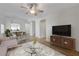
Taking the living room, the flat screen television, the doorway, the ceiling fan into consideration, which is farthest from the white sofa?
→ the flat screen television

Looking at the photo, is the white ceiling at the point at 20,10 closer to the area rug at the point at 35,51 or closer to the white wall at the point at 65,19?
the white wall at the point at 65,19

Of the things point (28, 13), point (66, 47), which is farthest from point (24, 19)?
point (66, 47)

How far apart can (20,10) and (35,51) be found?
992 millimetres

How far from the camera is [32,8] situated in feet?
8.26

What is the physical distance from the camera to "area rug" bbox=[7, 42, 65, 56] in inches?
98.0

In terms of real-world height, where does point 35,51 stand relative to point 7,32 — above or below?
below

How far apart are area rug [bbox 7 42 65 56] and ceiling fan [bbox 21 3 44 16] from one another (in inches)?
28.0

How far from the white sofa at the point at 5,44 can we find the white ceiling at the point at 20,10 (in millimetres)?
Answer: 508

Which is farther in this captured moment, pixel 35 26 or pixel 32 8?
pixel 35 26

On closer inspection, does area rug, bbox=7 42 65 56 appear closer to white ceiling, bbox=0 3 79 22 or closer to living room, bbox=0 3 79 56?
living room, bbox=0 3 79 56

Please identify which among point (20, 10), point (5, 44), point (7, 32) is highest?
point (20, 10)

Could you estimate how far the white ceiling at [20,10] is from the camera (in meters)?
2.47

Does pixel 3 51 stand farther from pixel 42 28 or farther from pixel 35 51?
pixel 42 28

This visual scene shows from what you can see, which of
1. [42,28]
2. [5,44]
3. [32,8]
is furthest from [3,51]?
[32,8]
